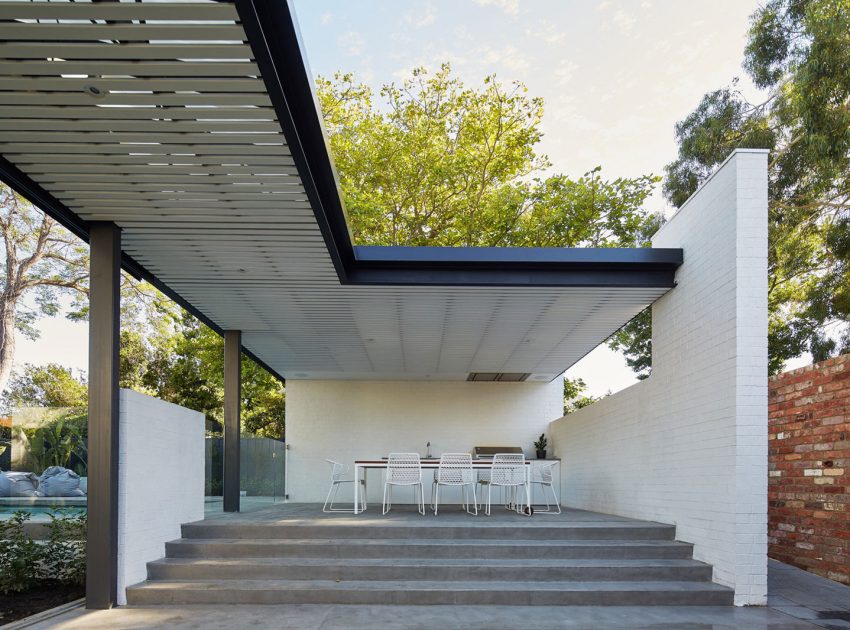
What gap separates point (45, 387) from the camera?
2056 cm

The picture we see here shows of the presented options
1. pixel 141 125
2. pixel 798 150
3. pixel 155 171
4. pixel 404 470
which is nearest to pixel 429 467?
pixel 404 470

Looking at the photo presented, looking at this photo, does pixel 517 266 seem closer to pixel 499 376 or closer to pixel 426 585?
pixel 426 585

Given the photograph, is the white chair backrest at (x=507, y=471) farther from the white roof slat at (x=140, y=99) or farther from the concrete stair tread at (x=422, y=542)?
the white roof slat at (x=140, y=99)

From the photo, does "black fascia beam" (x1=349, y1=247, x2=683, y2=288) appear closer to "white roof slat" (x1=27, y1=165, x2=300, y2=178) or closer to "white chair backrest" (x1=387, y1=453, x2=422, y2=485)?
"white roof slat" (x1=27, y1=165, x2=300, y2=178)

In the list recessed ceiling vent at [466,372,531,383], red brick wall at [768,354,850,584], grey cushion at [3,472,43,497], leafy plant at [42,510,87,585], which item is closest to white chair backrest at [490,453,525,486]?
red brick wall at [768,354,850,584]

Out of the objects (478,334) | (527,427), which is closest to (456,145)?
(527,427)

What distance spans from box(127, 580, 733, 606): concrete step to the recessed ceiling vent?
7213 mm

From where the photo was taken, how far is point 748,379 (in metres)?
5.95

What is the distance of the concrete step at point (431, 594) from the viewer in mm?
6055

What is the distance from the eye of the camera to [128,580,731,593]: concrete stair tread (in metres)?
6.15

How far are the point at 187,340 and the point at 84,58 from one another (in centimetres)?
1688

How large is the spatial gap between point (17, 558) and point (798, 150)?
44.0ft

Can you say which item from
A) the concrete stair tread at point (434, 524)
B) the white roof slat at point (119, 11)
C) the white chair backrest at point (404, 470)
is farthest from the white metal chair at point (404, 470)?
the white roof slat at point (119, 11)

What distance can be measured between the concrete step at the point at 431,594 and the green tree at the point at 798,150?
8.02 meters
